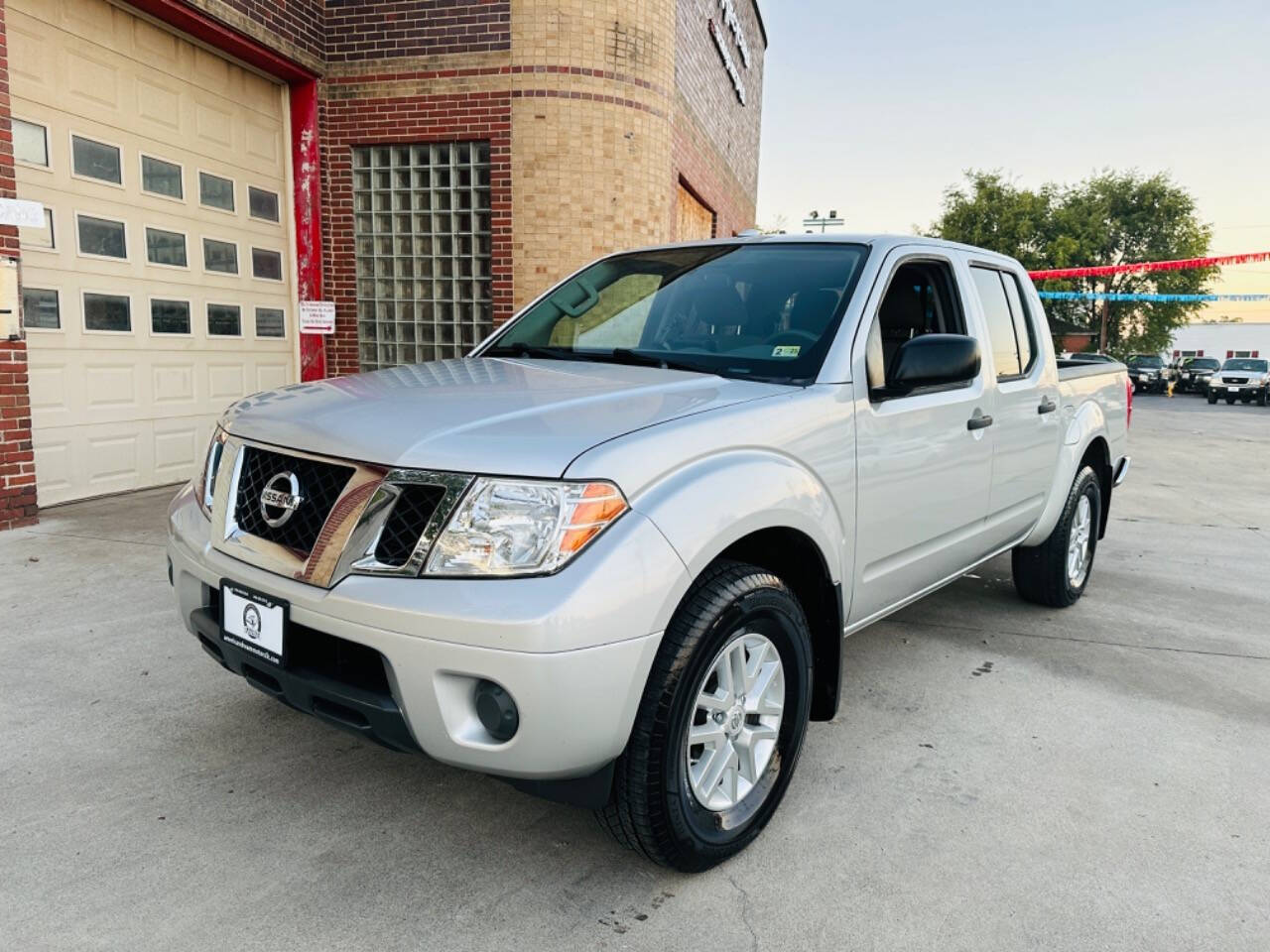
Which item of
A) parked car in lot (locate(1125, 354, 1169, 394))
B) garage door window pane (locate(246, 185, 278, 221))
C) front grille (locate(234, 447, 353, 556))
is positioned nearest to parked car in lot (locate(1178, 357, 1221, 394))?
parked car in lot (locate(1125, 354, 1169, 394))

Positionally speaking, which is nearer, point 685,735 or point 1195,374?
point 685,735

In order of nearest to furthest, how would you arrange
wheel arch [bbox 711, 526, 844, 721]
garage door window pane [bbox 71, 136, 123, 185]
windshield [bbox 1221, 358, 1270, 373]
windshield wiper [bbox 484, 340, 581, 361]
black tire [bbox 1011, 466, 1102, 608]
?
wheel arch [bbox 711, 526, 844, 721] < windshield wiper [bbox 484, 340, 581, 361] < black tire [bbox 1011, 466, 1102, 608] < garage door window pane [bbox 71, 136, 123, 185] < windshield [bbox 1221, 358, 1270, 373]

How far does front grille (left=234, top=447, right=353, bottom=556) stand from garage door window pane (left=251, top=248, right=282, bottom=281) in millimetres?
6869

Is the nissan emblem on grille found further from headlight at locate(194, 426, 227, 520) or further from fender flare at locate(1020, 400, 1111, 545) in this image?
fender flare at locate(1020, 400, 1111, 545)

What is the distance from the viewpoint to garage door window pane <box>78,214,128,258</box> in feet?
22.6

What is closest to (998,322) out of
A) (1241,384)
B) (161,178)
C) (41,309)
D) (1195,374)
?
(41,309)

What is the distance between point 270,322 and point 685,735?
7.89m

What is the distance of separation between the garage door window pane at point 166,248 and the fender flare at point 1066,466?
6.88 metres

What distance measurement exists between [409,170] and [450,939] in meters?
8.48

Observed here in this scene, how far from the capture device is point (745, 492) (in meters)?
2.38

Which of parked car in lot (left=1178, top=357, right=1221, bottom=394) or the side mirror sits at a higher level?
the side mirror

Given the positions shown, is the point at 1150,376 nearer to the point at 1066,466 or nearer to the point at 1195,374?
the point at 1195,374

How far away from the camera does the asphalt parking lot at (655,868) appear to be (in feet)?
7.36

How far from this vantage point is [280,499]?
2367mm
